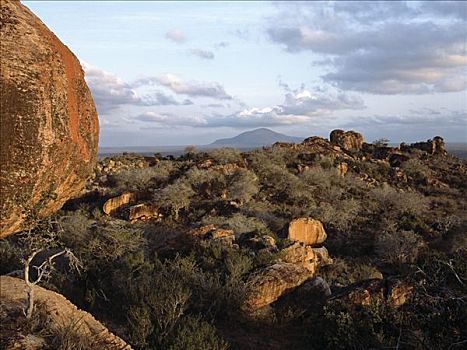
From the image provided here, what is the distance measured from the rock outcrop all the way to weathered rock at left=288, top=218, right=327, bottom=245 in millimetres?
8351

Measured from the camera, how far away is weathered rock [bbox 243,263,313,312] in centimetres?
819

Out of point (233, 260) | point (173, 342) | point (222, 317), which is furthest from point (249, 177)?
point (173, 342)

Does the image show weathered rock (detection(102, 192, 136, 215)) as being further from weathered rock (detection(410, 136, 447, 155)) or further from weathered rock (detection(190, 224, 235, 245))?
weathered rock (detection(410, 136, 447, 155))

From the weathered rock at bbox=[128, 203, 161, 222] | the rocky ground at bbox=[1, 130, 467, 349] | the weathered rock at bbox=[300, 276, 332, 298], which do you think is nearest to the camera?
the rocky ground at bbox=[1, 130, 467, 349]

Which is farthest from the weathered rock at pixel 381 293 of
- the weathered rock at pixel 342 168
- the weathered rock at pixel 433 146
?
the weathered rock at pixel 433 146

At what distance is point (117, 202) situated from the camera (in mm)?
17766

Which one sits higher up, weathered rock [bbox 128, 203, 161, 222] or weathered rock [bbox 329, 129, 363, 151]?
weathered rock [bbox 329, 129, 363, 151]

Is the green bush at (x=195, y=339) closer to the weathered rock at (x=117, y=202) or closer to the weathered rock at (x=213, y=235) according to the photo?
the weathered rock at (x=213, y=235)

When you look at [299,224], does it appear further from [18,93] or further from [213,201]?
[18,93]

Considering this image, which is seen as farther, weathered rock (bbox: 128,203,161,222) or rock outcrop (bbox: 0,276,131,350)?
weathered rock (bbox: 128,203,161,222)

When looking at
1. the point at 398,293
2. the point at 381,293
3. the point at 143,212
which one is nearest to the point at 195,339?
the point at 381,293

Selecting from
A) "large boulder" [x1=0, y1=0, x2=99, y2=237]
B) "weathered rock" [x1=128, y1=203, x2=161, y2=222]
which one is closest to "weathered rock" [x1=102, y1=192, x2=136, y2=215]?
"weathered rock" [x1=128, y1=203, x2=161, y2=222]

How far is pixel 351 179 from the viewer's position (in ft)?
79.4

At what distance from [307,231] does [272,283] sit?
242 inches
